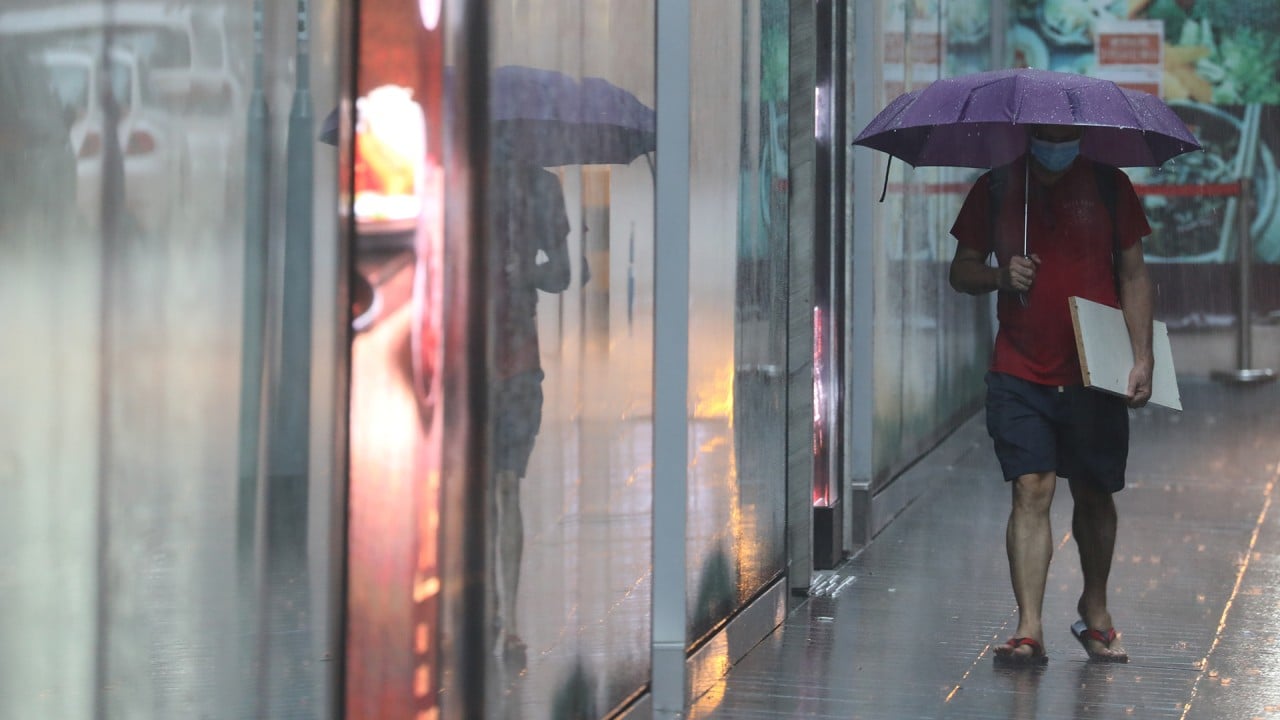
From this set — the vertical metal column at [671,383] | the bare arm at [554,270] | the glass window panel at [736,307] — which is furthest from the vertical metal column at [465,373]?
the glass window panel at [736,307]

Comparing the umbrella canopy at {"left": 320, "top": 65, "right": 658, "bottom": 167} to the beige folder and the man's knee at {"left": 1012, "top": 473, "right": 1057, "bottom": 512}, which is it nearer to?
the beige folder

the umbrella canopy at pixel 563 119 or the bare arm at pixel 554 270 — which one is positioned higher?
the umbrella canopy at pixel 563 119

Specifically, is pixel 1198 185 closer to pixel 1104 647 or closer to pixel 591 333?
pixel 1104 647

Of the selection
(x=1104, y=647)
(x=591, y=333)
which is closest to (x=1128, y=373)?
(x=1104, y=647)

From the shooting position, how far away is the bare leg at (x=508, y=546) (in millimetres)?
3570

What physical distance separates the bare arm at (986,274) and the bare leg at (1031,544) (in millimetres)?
581

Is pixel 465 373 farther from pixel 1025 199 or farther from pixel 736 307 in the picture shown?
pixel 1025 199

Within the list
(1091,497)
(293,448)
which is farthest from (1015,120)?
(293,448)

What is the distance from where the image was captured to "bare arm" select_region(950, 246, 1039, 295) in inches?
222

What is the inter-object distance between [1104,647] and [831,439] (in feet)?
6.82

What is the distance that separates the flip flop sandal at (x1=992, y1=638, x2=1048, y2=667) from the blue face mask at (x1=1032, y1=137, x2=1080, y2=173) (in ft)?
4.69

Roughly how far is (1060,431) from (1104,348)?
0.31m

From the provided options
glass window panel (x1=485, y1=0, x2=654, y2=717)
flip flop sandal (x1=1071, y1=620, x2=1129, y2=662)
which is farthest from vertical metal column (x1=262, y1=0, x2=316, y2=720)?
flip flop sandal (x1=1071, y1=620, x2=1129, y2=662)

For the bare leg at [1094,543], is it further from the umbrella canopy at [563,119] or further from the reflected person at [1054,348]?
the umbrella canopy at [563,119]
